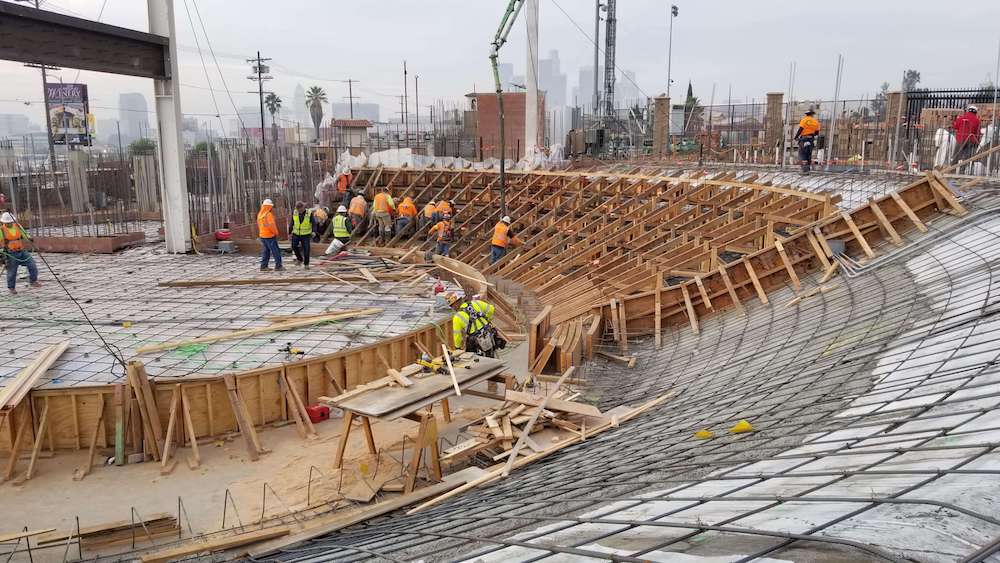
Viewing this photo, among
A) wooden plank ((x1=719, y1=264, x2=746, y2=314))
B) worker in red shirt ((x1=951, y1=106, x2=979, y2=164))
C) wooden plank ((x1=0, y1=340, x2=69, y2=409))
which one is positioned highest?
worker in red shirt ((x1=951, y1=106, x2=979, y2=164))

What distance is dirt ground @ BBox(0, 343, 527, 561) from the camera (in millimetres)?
7660

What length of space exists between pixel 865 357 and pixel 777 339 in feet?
7.37

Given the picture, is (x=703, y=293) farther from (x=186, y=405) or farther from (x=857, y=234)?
(x=186, y=405)

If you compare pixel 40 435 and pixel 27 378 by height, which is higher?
pixel 27 378

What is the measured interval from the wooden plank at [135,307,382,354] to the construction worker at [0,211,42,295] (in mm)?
4137

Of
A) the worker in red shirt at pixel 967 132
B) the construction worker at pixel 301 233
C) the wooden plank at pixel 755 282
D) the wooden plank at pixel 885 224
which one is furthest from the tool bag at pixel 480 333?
the worker in red shirt at pixel 967 132

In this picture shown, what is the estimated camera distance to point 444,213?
19188mm

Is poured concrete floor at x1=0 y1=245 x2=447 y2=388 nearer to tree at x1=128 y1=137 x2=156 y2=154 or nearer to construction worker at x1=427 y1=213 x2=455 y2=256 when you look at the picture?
construction worker at x1=427 y1=213 x2=455 y2=256

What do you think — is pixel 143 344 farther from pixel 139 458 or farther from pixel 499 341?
pixel 499 341

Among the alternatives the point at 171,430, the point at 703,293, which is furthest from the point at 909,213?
the point at 171,430

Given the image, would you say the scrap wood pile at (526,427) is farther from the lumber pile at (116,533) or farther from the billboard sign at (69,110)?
the billboard sign at (69,110)

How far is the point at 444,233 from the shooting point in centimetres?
1841

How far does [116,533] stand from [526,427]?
4190 mm

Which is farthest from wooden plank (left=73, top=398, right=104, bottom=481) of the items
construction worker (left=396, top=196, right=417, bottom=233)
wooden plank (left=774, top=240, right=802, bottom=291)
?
construction worker (left=396, top=196, right=417, bottom=233)
